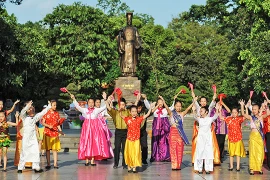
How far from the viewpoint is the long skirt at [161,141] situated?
16.5 meters

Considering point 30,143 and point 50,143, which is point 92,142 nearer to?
point 50,143

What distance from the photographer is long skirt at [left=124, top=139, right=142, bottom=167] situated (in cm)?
1381

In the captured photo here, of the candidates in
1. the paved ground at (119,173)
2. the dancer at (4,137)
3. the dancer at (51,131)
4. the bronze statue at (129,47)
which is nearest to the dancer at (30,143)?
the paved ground at (119,173)

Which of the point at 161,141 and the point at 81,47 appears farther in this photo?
the point at 81,47

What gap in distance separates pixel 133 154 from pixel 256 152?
9.13 ft

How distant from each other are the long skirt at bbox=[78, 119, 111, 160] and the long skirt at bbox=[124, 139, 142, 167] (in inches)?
63.7

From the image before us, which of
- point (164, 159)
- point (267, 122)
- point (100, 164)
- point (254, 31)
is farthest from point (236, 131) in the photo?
point (254, 31)

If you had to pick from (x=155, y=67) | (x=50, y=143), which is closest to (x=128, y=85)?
(x=50, y=143)

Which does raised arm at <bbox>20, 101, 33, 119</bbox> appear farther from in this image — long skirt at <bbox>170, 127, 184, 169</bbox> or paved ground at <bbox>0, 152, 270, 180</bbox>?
long skirt at <bbox>170, 127, 184, 169</bbox>

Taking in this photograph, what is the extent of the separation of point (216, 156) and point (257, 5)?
21.0 m

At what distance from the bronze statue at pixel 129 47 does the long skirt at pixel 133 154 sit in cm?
1690

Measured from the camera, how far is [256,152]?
13.9 m

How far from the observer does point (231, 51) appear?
42594 millimetres

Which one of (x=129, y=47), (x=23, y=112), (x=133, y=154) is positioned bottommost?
(x=133, y=154)
